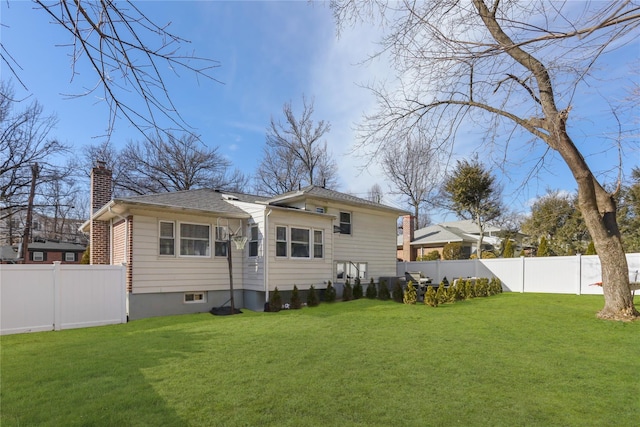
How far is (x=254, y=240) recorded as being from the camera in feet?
40.1

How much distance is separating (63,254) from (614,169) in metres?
42.4

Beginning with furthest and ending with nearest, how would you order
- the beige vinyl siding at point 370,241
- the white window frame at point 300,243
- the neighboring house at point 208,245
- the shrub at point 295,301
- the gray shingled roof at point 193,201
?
the beige vinyl siding at point 370,241, the white window frame at point 300,243, the shrub at point 295,301, the gray shingled roof at point 193,201, the neighboring house at point 208,245

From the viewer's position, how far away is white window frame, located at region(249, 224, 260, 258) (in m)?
12.1

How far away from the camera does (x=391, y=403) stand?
3674mm

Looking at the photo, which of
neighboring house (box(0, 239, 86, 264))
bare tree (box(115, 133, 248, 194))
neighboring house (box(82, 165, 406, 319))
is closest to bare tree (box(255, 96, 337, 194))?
bare tree (box(115, 133, 248, 194))

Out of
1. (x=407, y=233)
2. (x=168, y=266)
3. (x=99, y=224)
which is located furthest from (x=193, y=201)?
(x=407, y=233)

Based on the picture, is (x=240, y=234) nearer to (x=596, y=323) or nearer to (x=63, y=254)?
(x=596, y=323)

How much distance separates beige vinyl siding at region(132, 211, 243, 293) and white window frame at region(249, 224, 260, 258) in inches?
37.1

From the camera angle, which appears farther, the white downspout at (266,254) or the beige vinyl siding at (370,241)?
the beige vinyl siding at (370,241)

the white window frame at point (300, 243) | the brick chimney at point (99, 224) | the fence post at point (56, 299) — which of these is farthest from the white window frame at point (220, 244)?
the fence post at point (56, 299)

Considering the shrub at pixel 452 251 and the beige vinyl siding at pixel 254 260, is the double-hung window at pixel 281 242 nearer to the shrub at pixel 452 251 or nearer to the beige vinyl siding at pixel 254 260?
the beige vinyl siding at pixel 254 260

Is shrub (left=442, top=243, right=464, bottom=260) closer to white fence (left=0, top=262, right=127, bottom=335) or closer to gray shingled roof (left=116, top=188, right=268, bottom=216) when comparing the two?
gray shingled roof (left=116, top=188, right=268, bottom=216)

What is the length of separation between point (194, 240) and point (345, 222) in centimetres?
628

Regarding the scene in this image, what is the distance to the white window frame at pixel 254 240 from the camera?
12062mm
